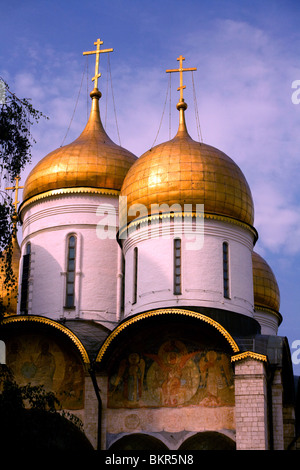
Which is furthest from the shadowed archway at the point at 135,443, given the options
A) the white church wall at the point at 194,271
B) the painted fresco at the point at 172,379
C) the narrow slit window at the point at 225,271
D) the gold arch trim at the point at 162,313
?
the narrow slit window at the point at 225,271

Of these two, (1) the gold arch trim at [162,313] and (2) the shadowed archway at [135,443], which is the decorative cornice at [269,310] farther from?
(2) the shadowed archway at [135,443]

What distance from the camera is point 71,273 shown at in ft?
53.9

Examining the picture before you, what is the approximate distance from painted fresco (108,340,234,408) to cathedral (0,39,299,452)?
2cm

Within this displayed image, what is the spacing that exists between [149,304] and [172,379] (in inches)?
65.7

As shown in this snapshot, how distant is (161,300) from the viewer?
14430 mm

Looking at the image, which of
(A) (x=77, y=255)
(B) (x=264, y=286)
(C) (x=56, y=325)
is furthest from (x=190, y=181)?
(B) (x=264, y=286)

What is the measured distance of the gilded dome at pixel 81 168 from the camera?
17062mm

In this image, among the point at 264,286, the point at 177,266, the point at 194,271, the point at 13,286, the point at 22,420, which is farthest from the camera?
the point at 264,286

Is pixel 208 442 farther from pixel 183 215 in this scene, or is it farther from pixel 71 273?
pixel 71 273

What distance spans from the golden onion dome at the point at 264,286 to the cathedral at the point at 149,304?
148 inches

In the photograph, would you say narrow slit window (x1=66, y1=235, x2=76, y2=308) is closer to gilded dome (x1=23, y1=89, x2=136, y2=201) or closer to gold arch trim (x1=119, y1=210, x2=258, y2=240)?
gilded dome (x1=23, y1=89, x2=136, y2=201)
